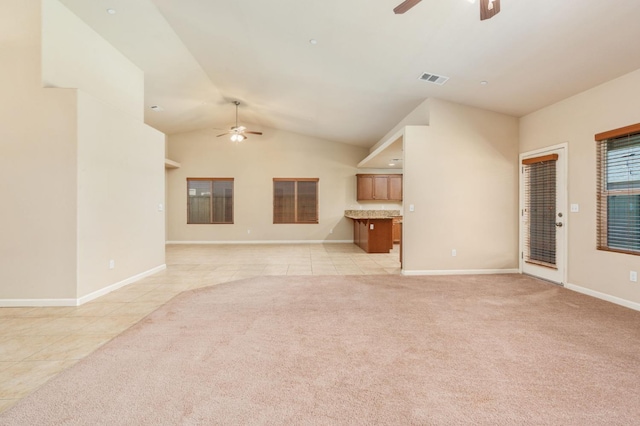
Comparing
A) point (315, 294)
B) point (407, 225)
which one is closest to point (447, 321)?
point (315, 294)

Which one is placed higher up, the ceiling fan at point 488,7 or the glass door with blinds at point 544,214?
the ceiling fan at point 488,7

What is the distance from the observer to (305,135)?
927 centimetres

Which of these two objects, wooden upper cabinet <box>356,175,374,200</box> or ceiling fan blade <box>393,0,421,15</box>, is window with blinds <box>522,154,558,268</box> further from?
wooden upper cabinet <box>356,175,374,200</box>

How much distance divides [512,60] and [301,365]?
4.18 metres

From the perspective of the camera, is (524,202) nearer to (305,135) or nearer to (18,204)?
(305,135)

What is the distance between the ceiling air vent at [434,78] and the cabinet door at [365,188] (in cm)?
A: 484

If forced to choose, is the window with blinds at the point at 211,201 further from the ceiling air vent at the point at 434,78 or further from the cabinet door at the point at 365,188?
the ceiling air vent at the point at 434,78

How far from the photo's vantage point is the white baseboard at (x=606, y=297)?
3.42 meters

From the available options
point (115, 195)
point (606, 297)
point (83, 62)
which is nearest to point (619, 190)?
point (606, 297)

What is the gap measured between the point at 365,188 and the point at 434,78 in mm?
5047

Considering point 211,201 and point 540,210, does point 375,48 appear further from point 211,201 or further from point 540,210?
point 211,201

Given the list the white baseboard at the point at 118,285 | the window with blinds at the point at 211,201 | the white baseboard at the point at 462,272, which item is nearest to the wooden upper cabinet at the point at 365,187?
the window with blinds at the point at 211,201

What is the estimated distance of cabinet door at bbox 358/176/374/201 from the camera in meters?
9.23

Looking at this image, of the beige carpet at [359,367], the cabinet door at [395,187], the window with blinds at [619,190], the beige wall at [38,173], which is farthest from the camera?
the cabinet door at [395,187]
